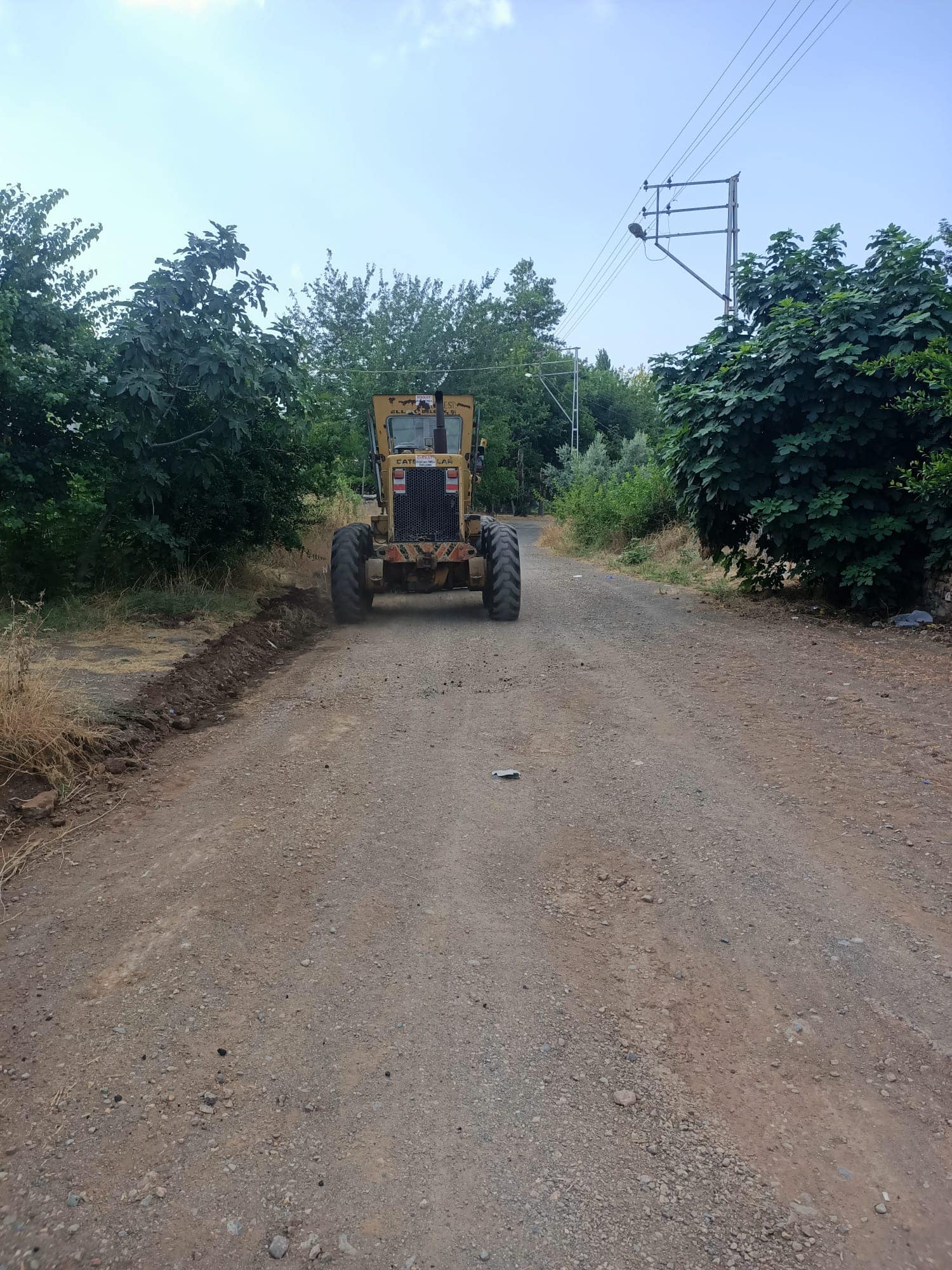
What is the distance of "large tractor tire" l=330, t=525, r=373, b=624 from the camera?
37.8 ft

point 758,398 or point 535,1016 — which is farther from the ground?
point 758,398

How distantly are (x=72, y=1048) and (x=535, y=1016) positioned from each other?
1590mm

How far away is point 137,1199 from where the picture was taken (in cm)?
232

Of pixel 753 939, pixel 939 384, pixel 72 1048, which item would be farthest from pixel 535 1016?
pixel 939 384

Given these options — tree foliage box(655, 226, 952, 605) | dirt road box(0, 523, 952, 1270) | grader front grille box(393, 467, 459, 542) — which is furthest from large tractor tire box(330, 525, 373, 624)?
dirt road box(0, 523, 952, 1270)

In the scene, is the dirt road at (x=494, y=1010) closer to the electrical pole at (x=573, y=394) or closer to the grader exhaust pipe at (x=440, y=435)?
the grader exhaust pipe at (x=440, y=435)

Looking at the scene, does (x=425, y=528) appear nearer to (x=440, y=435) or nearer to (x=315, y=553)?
(x=440, y=435)

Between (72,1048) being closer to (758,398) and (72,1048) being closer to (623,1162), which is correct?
(623,1162)

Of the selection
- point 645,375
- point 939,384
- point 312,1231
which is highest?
point 645,375

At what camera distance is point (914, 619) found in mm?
10312

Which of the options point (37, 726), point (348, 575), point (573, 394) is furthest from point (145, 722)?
point (573, 394)

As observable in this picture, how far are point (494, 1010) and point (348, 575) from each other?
8.85 m

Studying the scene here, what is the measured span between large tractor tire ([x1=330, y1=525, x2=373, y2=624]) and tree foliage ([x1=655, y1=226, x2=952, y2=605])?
15.4ft

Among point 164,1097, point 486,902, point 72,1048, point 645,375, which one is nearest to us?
point 164,1097
